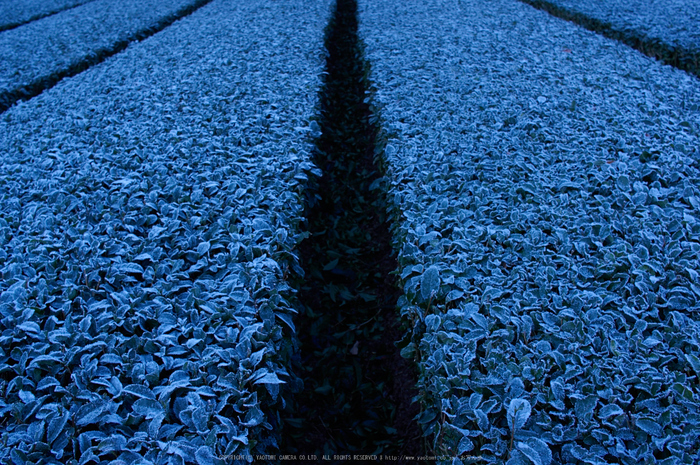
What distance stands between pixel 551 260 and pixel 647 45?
231 inches

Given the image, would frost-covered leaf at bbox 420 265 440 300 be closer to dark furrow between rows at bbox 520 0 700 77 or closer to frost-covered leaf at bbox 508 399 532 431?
frost-covered leaf at bbox 508 399 532 431

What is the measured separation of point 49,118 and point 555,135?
186 inches

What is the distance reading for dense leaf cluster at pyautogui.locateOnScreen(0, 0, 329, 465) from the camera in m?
1.57

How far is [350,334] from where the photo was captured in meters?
3.06

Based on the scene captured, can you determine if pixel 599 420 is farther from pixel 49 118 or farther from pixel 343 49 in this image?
pixel 343 49

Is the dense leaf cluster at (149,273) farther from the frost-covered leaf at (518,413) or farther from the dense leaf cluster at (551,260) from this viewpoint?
the frost-covered leaf at (518,413)

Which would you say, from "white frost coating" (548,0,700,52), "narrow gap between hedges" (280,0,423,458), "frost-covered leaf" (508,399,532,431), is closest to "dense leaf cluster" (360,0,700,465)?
"frost-covered leaf" (508,399,532,431)

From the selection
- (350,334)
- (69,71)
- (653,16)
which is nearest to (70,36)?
(69,71)

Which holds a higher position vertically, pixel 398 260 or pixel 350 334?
pixel 398 260

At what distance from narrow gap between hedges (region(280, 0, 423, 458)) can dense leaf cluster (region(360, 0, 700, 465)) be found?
1.69ft

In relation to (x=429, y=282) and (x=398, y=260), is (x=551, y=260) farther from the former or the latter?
(x=398, y=260)

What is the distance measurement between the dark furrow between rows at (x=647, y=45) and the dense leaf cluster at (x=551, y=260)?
152 centimetres

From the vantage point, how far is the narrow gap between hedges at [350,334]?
2.46m

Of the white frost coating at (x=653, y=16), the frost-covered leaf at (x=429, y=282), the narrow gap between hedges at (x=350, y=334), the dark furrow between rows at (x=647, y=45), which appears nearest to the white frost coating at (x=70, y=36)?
the narrow gap between hedges at (x=350, y=334)
